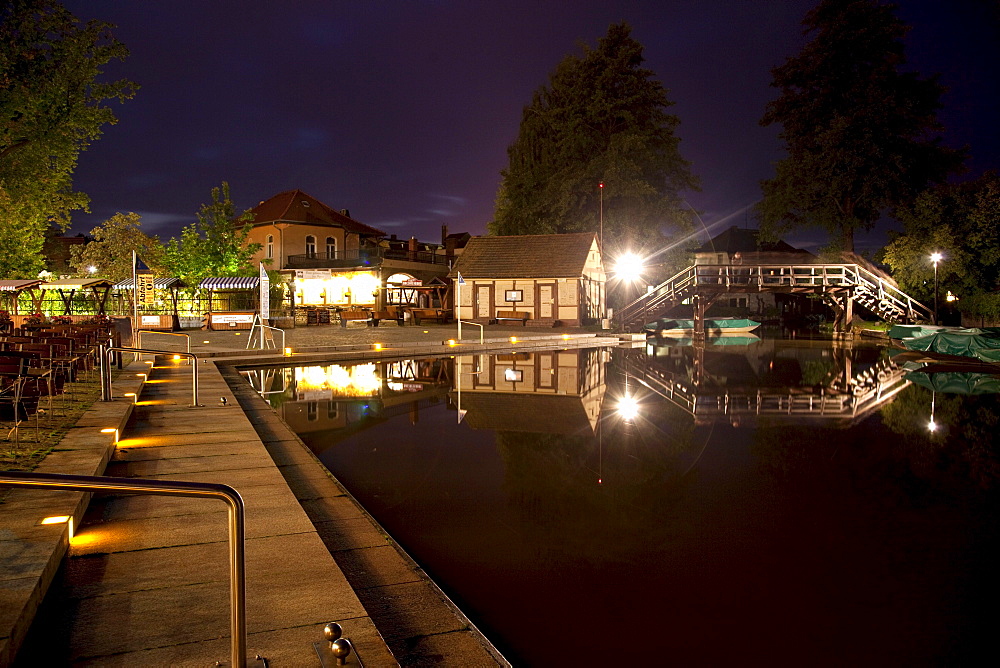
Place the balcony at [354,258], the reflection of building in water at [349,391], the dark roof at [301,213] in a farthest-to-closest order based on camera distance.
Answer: the dark roof at [301,213]
the balcony at [354,258]
the reflection of building in water at [349,391]

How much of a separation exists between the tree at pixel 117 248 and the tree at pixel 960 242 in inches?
2250

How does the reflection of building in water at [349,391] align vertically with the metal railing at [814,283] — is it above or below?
below

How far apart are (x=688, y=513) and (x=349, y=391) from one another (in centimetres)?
951

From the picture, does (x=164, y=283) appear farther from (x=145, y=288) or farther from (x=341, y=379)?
(x=341, y=379)

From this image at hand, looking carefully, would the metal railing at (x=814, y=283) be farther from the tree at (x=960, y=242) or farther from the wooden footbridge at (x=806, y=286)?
the tree at (x=960, y=242)

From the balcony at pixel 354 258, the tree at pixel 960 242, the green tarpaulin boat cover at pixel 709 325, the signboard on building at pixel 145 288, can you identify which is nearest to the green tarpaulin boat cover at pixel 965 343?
the tree at pixel 960 242

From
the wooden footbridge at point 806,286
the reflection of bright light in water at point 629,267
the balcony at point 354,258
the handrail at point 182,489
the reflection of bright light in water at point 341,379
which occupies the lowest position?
the reflection of bright light in water at point 341,379

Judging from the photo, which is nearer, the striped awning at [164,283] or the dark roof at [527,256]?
the striped awning at [164,283]

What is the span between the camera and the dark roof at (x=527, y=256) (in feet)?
127

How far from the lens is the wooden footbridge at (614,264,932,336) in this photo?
113 feet

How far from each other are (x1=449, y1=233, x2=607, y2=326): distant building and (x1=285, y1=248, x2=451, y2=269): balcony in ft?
29.7

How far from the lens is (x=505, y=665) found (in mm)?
3512

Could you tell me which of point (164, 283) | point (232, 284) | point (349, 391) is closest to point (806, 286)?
point (349, 391)

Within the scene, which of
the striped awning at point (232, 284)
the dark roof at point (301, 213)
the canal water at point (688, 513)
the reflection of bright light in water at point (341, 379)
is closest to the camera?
the canal water at point (688, 513)
